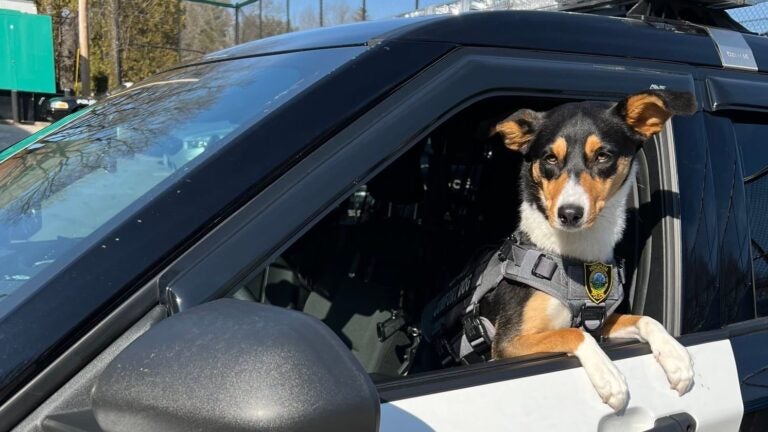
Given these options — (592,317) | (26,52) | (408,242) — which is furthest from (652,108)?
(26,52)

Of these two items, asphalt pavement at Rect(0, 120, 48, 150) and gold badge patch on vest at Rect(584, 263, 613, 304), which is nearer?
gold badge patch on vest at Rect(584, 263, 613, 304)

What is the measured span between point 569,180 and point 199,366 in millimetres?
1541

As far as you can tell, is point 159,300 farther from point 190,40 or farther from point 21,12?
point 190,40

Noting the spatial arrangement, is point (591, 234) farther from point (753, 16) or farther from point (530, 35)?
point (753, 16)

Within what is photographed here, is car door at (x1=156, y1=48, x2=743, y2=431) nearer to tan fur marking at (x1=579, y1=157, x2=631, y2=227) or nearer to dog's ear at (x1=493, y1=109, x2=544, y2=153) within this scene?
tan fur marking at (x1=579, y1=157, x2=631, y2=227)

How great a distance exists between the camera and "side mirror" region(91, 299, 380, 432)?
0.89 meters

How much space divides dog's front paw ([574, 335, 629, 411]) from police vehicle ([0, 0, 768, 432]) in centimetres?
3

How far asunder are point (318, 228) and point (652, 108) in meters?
1.27

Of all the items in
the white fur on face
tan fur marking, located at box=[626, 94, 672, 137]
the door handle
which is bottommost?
the door handle

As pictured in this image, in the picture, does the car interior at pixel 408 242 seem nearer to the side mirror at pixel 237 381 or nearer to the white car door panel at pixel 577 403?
the white car door panel at pixel 577 403

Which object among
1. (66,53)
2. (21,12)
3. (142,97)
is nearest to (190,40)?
(66,53)

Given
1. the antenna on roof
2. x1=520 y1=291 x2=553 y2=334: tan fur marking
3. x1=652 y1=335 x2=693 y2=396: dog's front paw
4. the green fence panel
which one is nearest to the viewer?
x1=652 y1=335 x2=693 y2=396: dog's front paw

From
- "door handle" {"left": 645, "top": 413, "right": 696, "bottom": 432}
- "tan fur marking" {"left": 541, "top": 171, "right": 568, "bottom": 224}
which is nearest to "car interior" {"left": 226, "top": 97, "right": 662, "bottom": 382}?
"tan fur marking" {"left": 541, "top": 171, "right": 568, "bottom": 224}

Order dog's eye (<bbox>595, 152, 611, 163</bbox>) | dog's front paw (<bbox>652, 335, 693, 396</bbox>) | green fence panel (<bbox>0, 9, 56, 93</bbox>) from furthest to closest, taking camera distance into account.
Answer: green fence panel (<bbox>0, 9, 56, 93</bbox>) < dog's eye (<bbox>595, 152, 611, 163</bbox>) < dog's front paw (<bbox>652, 335, 693, 396</bbox>)
